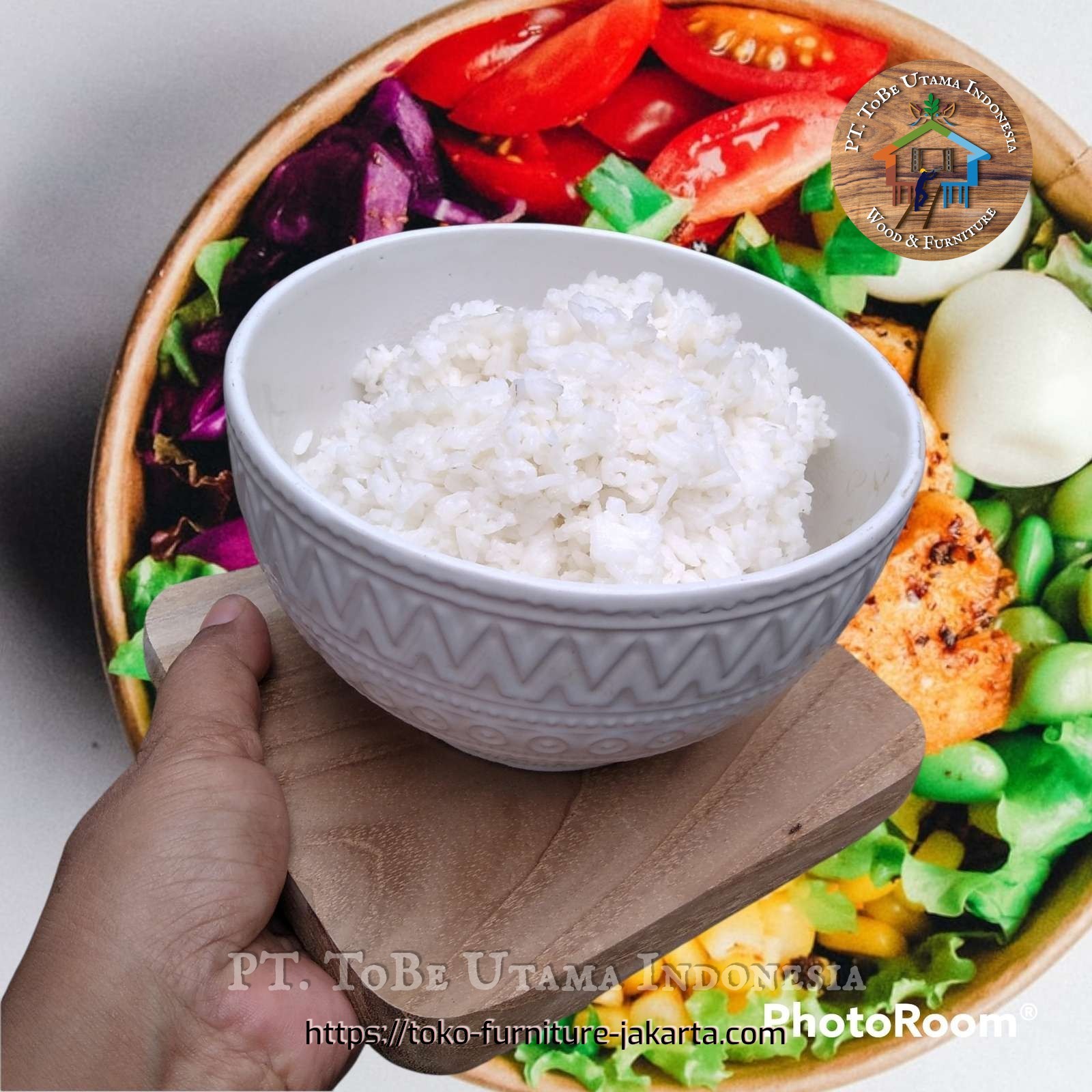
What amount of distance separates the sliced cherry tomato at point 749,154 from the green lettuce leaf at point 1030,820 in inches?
33.0

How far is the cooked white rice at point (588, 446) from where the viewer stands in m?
0.69

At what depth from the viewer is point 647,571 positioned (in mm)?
664

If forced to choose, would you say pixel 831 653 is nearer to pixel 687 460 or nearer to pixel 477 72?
pixel 687 460

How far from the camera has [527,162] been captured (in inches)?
52.6

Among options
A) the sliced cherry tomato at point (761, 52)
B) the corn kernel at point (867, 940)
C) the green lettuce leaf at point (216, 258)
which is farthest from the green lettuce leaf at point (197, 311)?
the corn kernel at point (867, 940)

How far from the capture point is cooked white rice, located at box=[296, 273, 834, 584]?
27.1 inches

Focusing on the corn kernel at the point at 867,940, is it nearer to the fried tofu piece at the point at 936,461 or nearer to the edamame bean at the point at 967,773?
the edamame bean at the point at 967,773

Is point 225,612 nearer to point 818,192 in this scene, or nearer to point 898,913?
point 818,192

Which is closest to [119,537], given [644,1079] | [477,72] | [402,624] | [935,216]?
[477,72]

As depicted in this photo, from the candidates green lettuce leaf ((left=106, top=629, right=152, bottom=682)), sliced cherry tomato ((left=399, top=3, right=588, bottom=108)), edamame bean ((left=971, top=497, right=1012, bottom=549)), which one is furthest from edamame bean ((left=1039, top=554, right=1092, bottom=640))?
green lettuce leaf ((left=106, top=629, right=152, bottom=682))

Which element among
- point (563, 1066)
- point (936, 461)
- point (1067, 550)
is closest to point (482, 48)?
point (936, 461)

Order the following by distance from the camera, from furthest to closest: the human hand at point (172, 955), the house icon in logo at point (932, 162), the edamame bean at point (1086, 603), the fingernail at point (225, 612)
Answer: the edamame bean at point (1086, 603), the house icon in logo at point (932, 162), the fingernail at point (225, 612), the human hand at point (172, 955)

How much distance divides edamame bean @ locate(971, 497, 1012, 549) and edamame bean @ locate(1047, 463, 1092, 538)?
57mm

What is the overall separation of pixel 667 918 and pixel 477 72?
1.08 meters
